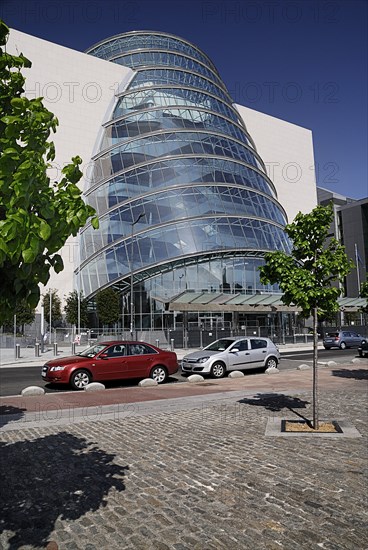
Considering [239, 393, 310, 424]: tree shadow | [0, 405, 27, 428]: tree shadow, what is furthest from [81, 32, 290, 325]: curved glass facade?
[0, 405, 27, 428]: tree shadow

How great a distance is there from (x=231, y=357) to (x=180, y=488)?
41.7ft

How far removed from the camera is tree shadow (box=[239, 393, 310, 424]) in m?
10.7

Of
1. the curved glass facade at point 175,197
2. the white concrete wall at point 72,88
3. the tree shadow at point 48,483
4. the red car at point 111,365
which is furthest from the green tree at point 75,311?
the tree shadow at point 48,483

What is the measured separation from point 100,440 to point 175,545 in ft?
12.9

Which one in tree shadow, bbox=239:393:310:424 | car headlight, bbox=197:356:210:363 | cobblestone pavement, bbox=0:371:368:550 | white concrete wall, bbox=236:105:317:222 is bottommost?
tree shadow, bbox=239:393:310:424

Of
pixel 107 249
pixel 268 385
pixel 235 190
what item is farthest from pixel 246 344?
pixel 235 190

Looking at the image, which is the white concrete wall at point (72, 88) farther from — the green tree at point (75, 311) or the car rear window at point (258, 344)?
the car rear window at point (258, 344)

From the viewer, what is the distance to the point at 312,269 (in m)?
9.48

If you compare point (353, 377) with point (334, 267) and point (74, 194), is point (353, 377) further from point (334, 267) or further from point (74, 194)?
point (74, 194)

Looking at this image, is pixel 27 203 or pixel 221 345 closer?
pixel 27 203

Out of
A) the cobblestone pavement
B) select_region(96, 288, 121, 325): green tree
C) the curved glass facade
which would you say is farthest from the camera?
the curved glass facade

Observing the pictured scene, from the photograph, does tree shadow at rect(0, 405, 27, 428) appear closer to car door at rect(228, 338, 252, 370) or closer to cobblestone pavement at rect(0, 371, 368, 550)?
cobblestone pavement at rect(0, 371, 368, 550)

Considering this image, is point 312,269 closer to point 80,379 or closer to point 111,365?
point 111,365

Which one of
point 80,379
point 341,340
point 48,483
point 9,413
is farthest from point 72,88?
point 48,483
